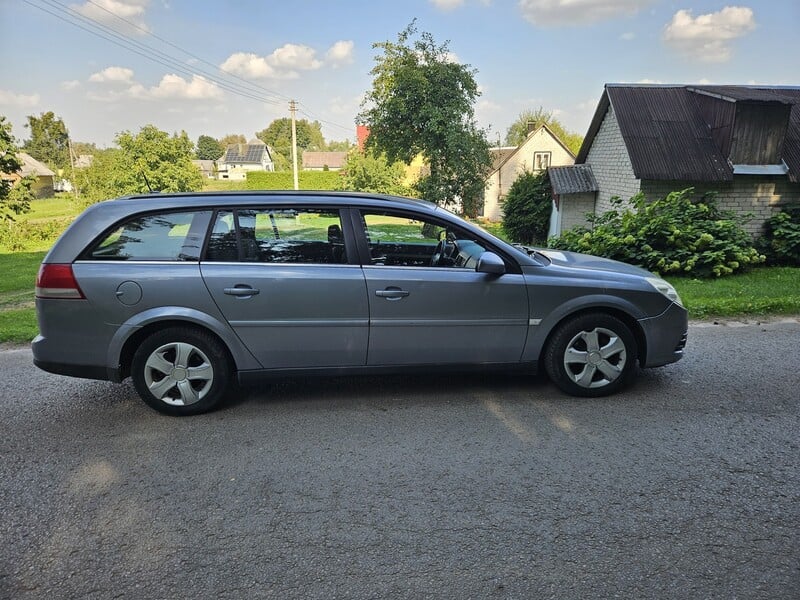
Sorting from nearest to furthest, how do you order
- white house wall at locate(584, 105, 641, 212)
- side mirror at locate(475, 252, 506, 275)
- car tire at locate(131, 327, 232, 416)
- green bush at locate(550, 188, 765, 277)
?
car tire at locate(131, 327, 232, 416), side mirror at locate(475, 252, 506, 275), green bush at locate(550, 188, 765, 277), white house wall at locate(584, 105, 641, 212)

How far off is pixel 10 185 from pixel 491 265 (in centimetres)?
2430

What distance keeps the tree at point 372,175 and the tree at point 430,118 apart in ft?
24.4

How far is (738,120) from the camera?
13594 millimetres

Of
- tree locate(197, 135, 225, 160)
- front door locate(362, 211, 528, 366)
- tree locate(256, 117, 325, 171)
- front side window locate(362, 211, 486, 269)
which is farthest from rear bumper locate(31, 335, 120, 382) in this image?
tree locate(197, 135, 225, 160)

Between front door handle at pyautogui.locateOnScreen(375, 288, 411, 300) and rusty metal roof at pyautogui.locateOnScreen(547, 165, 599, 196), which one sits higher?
rusty metal roof at pyautogui.locateOnScreen(547, 165, 599, 196)

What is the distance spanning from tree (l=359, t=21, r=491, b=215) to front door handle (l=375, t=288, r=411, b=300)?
2761cm

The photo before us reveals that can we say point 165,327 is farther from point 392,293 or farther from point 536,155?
point 536,155

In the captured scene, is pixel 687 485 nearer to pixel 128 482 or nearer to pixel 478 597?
pixel 478 597

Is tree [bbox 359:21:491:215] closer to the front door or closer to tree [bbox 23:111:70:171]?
the front door

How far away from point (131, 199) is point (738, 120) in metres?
14.3

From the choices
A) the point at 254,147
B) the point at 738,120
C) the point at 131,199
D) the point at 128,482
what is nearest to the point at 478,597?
the point at 128,482

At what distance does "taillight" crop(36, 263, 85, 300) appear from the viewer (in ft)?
13.0

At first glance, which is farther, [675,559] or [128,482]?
[128,482]

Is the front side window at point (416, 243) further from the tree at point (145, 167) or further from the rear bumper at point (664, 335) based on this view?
the tree at point (145, 167)
